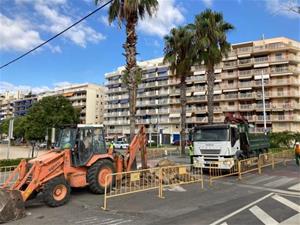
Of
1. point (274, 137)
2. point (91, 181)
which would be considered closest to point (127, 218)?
point (91, 181)

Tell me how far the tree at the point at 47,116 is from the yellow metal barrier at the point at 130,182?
46460 millimetres

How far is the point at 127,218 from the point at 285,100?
60.9 metres

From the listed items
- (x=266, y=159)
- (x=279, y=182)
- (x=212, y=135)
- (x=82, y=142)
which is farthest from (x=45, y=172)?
(x=266, y=159)

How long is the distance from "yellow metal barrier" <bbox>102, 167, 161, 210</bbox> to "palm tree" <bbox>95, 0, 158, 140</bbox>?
301 centimetres

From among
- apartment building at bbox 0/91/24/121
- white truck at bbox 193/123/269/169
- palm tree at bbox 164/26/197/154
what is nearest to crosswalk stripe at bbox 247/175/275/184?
white truck at bbox 193/123/269/169

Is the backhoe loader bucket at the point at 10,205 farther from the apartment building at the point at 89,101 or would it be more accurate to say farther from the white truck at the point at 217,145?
the apartment building at the point at 89,101

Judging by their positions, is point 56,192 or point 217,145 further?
point 217,145

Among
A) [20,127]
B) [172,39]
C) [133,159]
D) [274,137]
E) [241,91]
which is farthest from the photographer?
[20,127]

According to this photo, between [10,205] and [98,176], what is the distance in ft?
12.4

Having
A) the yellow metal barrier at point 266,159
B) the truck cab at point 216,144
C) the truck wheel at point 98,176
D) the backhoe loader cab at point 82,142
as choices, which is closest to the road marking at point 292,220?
the truck wheel at point 98,176

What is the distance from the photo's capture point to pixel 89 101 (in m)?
104

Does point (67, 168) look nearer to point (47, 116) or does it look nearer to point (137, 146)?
point (137, 146)

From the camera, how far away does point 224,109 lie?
70.8 metres

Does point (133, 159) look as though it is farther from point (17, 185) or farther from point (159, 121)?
point (159, 121)
